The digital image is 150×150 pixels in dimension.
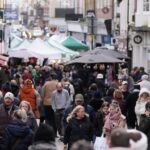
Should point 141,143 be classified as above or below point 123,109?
above

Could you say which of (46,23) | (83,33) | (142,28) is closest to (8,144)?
(142,28)

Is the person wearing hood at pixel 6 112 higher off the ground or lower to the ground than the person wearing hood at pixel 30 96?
higher

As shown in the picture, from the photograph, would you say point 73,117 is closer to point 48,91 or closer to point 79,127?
point 79,127

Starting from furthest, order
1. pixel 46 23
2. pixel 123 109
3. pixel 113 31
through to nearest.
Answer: pixel 46 23 < pixel 113 31 < pixel 123 109

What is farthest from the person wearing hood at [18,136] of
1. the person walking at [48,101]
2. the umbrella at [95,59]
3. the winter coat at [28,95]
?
the umbrella at [95,59]

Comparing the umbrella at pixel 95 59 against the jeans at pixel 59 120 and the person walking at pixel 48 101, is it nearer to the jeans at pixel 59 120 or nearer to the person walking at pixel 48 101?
the person walking at pixel 48 101

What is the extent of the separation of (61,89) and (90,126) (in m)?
5.68

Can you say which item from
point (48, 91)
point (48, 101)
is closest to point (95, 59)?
point (48, 91)

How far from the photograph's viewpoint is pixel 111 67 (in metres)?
30.2

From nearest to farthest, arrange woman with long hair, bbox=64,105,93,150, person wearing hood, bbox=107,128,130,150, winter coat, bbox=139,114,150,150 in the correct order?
1. person wearing hood, bbox=107,128,130,150
2. winter coat, bbox=139,114,150,150
3. woman with long hair, bbox=64,105,93,150

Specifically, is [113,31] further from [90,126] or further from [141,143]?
[141,143]

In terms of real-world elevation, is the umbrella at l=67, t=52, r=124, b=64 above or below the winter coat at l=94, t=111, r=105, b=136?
above

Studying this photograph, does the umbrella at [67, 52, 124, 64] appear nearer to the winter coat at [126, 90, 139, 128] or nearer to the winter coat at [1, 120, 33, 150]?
the winter coat at [126, 90, 139, 128]

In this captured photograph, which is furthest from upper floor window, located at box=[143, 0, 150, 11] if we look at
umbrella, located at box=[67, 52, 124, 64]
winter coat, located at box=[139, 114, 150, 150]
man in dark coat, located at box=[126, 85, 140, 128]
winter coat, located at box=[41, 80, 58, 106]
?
winter coat, located at box=[139, 114, 150, 150]
